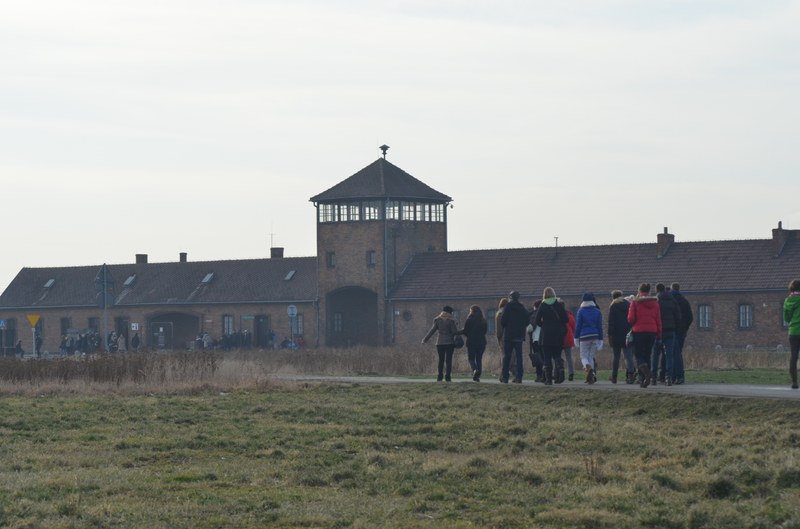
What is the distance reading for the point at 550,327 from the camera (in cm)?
2642

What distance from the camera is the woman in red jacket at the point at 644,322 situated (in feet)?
80.6

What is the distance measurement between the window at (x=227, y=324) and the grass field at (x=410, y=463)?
5166 centimetres

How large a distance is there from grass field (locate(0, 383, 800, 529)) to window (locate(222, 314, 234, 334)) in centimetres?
5166

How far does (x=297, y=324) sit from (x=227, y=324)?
5586 mm

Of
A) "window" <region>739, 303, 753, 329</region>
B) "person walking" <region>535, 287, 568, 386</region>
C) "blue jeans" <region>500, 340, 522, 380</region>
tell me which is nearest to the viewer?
"person walking" <region>535, 287, 568, 386</region>

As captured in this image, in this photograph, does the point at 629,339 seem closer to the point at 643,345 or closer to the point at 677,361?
the point at 643,345

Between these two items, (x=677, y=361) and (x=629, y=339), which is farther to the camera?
(x=677, y=361)

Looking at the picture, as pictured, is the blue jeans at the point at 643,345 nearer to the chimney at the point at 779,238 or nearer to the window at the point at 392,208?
the chimney at the point at 779,238

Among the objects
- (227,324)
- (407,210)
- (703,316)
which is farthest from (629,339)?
(227,324)

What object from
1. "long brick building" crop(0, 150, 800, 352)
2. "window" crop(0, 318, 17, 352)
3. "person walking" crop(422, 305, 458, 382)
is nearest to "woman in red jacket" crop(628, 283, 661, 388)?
"person walking" crop(422, 305, 458, 382)

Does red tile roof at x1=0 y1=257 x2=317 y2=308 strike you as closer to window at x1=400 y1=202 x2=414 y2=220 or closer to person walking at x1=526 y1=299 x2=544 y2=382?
window at x1=400 y1=202 x2=414 y2=220

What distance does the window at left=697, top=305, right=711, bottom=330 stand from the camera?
62375mm

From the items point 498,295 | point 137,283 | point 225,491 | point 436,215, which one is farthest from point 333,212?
point 225,491

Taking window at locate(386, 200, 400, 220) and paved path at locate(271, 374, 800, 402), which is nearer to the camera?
paved path at locate(271, 374, 800, 402)
